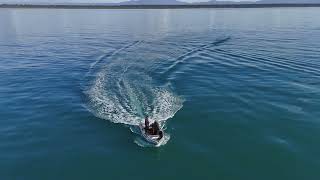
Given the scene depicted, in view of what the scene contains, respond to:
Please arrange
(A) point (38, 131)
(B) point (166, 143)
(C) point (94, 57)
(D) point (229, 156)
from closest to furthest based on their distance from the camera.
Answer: (D) point (229, 156) → (B) point (166, 143) → (A) point (38, 131) → (C) point (94, 57)

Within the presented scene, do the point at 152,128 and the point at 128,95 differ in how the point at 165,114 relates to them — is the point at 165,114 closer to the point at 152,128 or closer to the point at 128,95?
the point at 152,128

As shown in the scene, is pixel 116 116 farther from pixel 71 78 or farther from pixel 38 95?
pixel 71 78

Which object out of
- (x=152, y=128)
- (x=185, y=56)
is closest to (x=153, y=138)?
(x=152, y=128)

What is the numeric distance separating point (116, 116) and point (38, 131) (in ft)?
20.6

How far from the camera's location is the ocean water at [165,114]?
81.7 feet

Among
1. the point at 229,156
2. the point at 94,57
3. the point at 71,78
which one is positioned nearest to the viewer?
the point at 229,156

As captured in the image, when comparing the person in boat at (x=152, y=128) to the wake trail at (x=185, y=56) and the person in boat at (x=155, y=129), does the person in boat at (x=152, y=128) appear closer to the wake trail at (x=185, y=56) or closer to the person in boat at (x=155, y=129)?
the person in boat at (x=155, y=129)

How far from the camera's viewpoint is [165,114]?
108 ft

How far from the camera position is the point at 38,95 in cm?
3900

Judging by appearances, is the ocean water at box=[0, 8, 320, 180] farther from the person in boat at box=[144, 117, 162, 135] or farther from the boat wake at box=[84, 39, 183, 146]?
the person in boat at box=[144, 117, 162, 135]

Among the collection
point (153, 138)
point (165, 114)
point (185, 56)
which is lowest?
point (165, 114)

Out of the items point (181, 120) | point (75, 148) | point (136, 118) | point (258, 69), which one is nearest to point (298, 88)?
point (258, 69)

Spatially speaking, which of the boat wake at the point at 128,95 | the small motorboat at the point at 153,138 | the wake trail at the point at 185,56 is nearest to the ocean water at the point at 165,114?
the boat wake at the point at 128,95

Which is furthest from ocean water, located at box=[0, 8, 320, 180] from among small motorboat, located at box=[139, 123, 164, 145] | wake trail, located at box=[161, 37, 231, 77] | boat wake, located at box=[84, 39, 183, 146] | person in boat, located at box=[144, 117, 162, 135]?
person in boat, located at box=[144, 117, 162, 135]
